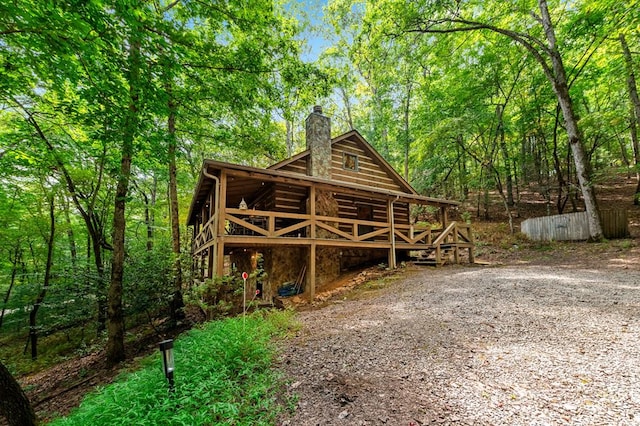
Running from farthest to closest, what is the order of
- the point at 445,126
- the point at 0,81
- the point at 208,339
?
the point at 445,126 < the point at 0,81 < the point at 208,339

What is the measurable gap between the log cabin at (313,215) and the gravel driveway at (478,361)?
3.53m

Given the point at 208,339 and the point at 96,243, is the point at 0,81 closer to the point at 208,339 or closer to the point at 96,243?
the point at 208,339

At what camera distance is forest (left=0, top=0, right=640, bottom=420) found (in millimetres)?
4926

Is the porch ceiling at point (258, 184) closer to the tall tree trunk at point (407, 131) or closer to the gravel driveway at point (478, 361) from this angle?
the gravel driveway at point (478, 361)

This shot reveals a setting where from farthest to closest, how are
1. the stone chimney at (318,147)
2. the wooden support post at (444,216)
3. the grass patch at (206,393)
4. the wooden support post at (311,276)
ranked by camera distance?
the wooden support post at (444,216) < the stone chimney at (318,147) < the wooden support post at (311,276) < the grass patch at (206,393)

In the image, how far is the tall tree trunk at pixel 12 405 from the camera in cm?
388

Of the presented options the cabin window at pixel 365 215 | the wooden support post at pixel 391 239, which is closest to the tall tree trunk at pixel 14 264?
the cabin window at pixel 365 215

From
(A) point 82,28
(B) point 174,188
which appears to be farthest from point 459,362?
(B) point 174,188

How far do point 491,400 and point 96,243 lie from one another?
12.6m

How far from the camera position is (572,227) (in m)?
13.0

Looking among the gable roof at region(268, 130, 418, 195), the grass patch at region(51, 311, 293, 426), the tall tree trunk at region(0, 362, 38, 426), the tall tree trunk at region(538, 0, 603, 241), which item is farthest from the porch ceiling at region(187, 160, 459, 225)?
the tall tree trunk at region(538, 0, 603, 241)

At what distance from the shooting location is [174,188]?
10.2m

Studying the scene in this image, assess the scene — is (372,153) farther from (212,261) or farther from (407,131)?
(212,261)

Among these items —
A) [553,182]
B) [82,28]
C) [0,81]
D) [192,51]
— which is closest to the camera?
[82,28]
